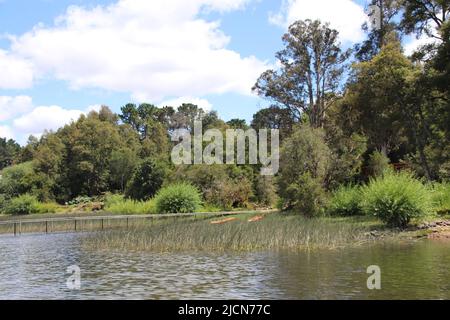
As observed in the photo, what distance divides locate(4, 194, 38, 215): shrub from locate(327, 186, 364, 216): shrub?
41.0 metres

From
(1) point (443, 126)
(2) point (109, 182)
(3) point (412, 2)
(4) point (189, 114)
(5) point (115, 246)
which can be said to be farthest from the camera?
(4) point (189, 114)

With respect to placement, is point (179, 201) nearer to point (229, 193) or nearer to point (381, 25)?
point (229, 193)

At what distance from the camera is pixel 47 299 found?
40.0 ft

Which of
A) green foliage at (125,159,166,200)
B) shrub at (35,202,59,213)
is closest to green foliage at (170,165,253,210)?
green foliage at (125,159,166,200)

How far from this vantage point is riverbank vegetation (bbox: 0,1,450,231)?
1121 inches

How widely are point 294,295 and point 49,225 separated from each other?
31.0 meters

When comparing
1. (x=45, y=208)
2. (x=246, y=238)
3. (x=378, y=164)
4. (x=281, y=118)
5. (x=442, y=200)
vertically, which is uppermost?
(x=281, y=118)

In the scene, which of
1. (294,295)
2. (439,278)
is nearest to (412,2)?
(439,278)

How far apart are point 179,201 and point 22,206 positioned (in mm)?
28220

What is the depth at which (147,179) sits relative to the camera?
56.7 metres

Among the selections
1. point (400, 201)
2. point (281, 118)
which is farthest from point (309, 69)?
point (400, 201)

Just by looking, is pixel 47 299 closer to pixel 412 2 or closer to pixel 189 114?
pixel 412 2

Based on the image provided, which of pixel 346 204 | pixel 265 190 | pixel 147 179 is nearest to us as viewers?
pixel 346 204

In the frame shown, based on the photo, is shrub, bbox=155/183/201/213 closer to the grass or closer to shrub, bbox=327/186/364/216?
shrub, bbox=327/186/364/216
